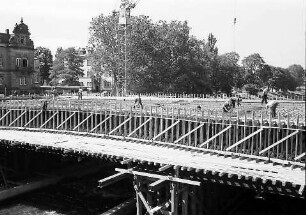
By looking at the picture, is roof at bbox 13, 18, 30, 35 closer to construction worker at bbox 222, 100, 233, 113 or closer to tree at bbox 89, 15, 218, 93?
tree at bbox 89, 15, 218, 93

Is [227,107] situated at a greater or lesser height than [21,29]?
lesser

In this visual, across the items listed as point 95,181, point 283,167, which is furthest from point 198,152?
point 95,181

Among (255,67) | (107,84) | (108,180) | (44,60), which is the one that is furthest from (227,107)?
(44,60)

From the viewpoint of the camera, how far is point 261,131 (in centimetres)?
2741

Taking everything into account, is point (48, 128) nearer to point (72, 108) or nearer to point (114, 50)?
point (72, 108)

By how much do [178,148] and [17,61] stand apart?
189ft

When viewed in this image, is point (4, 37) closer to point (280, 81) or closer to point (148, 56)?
point (148, 56)

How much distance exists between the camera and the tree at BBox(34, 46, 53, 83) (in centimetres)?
13038

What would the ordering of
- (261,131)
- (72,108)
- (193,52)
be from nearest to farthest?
(261,131) → (72,108) → (193,52)

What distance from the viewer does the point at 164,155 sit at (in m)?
28.8

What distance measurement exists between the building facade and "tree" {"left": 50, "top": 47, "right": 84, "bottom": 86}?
27.8m

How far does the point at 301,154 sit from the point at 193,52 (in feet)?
199

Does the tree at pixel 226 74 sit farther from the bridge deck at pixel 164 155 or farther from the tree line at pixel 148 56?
the bridge deck at pixel 164 155

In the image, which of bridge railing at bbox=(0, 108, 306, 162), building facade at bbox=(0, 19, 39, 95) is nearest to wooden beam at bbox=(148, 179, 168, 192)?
bridge railing at bbox=(0, 108, 306, 162)
